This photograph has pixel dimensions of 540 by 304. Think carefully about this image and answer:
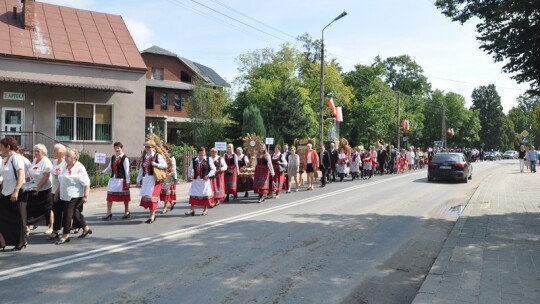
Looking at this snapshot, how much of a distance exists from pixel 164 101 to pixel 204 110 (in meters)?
11.6

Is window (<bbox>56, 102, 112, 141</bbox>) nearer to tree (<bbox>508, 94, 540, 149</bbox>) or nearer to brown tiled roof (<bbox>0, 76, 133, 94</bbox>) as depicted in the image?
brown tiled roof (<bbox>0, 76, 133, 94</bbox>)

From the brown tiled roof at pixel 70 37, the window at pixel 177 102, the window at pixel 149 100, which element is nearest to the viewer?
the brown tiled roof at pixel 70 37

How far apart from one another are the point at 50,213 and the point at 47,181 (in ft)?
2.17

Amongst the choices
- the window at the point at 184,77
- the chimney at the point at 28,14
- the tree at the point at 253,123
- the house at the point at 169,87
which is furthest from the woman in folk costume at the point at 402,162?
the window at the point at 184,77

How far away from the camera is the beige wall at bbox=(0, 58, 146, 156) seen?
74.7 feet

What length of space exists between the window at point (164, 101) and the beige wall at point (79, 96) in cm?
2562

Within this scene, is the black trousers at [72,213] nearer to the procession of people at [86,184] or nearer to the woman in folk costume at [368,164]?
the procession of people at [86,184]

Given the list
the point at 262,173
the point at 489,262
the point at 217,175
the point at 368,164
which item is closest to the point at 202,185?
the point at 217,175

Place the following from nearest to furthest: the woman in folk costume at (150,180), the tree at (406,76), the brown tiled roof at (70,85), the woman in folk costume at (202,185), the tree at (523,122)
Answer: the woman in folk costume at (150,180) < the woman in folk costume at (202,185) < the brown tiled roof at (70,85) < the tree at (406,76) < the tree at (523,122)

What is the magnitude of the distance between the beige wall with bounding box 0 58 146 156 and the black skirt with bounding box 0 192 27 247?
1564 centimetres

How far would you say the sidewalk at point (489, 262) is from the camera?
546 cm

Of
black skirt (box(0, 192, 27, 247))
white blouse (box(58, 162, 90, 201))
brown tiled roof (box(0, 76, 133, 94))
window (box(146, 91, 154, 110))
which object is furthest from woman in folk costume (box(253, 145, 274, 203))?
window (box(146, 91, 154, 110))

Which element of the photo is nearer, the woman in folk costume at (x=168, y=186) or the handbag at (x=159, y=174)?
the handbag at (x=159, y=174)

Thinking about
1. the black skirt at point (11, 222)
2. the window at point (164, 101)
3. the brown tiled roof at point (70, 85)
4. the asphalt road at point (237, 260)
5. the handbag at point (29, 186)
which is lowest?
the asphalt road at point (237, 260)
